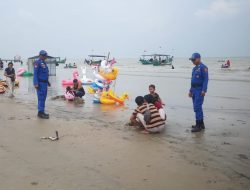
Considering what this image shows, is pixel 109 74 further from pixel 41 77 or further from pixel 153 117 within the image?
pixel 153 117

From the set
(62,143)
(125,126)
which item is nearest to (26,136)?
(62,143)

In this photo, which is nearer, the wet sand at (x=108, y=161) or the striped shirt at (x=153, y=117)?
the wet sand at (x=108, y=161)

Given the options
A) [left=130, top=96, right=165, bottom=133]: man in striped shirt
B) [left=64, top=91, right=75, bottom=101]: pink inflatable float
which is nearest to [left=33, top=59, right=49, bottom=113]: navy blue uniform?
[left=130, top=96, right=165, bottom=133]: man in striped shirt

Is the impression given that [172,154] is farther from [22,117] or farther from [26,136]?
[22,117]

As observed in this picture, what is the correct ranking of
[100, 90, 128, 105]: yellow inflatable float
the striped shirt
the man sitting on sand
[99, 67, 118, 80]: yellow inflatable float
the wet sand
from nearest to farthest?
1. the wet sand
2. the striped shirt
3. [100, 90, 128, 105]: yellow inflatable float
4. [99, 67, 118, 80]: yellow inflatable float
5. the man sitting on sand

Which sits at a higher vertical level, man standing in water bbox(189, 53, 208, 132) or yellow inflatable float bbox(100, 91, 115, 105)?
man standing in water bbox(189, 53, 208, 132)

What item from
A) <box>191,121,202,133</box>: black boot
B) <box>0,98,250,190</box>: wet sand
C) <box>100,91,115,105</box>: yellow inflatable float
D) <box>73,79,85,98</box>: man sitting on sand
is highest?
<box>73,79,85,98</box>: man sitting on sand

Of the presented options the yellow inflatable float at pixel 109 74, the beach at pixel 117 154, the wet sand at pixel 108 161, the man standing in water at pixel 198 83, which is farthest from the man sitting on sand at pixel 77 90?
the man standing in water at pixel 198 83

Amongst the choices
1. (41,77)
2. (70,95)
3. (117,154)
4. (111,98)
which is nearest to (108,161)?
(117,154)

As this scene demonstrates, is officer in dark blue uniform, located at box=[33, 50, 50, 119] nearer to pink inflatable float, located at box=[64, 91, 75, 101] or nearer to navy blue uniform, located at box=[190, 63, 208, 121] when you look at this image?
pink inflatable float, located at box=[64, 91, 75, 101]

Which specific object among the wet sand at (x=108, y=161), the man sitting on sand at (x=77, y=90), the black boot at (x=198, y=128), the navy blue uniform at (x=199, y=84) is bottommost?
the wet sand at (x=108, y=161)

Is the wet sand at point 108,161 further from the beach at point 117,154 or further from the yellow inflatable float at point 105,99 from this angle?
the yellow inflatable float at point 105,99

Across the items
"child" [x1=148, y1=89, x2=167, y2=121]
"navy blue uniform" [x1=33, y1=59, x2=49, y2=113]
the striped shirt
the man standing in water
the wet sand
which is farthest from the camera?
"navy blue uniform" [x1=33, y1=59, x2=49, y2=113]

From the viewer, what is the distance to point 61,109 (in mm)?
9719
